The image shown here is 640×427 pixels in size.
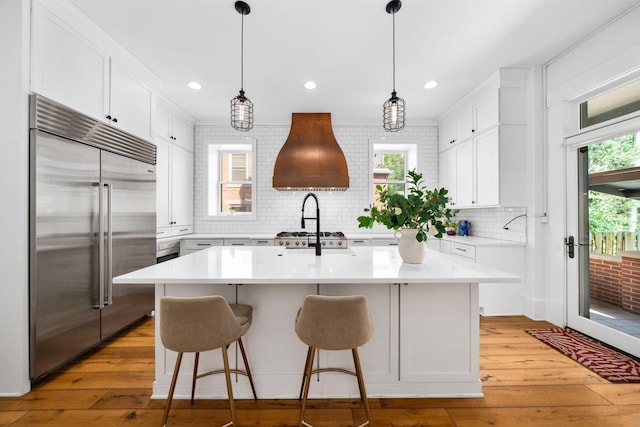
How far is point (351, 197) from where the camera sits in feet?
17.2

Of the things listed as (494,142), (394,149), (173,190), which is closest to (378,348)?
(494,142)

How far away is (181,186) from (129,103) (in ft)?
5.79

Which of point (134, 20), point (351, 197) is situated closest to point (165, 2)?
point (134, 20)

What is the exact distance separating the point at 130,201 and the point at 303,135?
2397mm

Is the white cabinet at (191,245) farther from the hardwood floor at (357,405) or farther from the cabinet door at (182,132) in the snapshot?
the hardwood floor at (357,405)

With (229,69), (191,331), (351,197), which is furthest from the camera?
(351,197)

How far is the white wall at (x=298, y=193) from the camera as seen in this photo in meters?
5.22

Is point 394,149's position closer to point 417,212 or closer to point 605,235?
point 605,235

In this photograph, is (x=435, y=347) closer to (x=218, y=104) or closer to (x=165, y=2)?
(x=165, y=2)

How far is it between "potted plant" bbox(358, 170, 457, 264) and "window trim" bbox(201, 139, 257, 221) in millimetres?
3459

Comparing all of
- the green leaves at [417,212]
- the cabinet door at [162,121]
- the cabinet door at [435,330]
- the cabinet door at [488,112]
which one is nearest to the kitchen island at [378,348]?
the cabinet door at [435,330]

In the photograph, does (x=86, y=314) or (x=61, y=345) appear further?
(x=86, y=314)

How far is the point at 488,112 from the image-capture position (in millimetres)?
3764

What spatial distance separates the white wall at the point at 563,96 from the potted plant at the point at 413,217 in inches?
79.9
